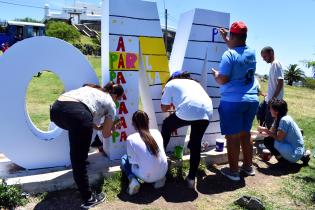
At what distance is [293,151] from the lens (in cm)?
584

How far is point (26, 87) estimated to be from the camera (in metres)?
4.80

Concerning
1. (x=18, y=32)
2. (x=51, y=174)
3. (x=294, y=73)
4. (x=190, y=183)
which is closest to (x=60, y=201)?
(x=51, y=174)

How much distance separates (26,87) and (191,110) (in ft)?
6.94

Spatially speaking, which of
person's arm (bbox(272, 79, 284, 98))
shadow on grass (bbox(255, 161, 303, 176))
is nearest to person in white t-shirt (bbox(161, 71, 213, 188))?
shadow on grass (bbox(255, 161, 303, 176))

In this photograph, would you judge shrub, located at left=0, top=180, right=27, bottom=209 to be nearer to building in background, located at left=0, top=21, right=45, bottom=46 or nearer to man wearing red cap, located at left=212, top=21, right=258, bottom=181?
man wearing red cap, located at left=212, top=21, right=258, bottom=181

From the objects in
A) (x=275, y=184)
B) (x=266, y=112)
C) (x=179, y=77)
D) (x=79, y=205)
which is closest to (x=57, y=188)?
(x=79, y=205)

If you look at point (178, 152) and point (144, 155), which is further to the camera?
point (178, 152)

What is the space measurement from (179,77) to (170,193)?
1552mm

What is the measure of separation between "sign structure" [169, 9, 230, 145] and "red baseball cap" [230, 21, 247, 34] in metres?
1.10

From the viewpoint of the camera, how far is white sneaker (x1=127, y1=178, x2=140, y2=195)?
4613 millimetres

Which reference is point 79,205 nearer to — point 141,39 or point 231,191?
point 231,191

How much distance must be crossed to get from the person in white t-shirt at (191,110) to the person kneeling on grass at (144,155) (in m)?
0.40

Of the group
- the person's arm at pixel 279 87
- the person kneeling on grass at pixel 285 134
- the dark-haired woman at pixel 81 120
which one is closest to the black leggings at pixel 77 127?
the dark-haired woman at pixel 81 120

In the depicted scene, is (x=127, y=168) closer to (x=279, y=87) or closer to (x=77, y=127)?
(x=77, y=127)
